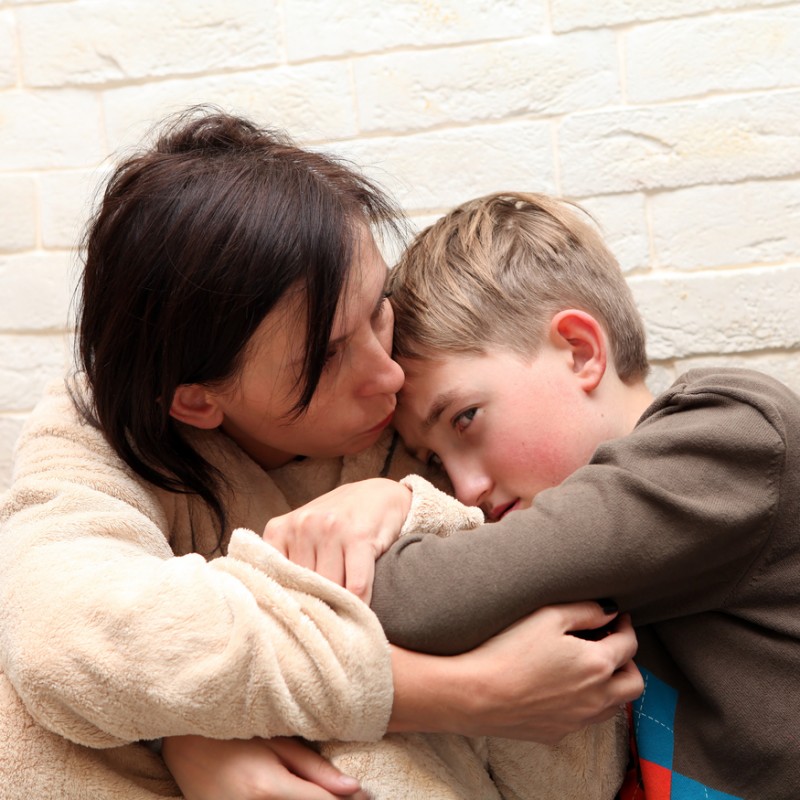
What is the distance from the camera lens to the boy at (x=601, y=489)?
93 centimetres

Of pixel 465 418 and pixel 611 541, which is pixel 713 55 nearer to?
pixel 465 418

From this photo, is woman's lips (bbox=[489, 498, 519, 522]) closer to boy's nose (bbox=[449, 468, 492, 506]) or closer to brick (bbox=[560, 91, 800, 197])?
boy's nose (bbox=[449, 468, 492, 506])

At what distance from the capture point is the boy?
3.04 ft

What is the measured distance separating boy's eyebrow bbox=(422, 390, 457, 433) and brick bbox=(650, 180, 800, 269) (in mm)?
486

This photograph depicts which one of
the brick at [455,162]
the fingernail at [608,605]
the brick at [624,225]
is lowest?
the fingernail at [608,605]

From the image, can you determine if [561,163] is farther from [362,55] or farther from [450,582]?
[450,582]

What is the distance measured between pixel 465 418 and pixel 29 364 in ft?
2.65

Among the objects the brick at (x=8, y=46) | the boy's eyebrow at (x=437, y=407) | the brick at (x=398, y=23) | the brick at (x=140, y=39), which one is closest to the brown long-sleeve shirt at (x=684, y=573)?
the boy's eyebrow at (x=437, y=407)

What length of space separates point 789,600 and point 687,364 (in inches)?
21.6

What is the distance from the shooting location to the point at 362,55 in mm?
1488

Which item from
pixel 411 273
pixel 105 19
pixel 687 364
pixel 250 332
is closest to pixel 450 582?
pixel 250 332

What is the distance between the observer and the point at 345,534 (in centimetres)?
97

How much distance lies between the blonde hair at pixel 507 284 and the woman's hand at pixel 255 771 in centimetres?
49

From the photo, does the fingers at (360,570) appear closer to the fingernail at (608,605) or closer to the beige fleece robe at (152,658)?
the beige fleece robe at (152,658)
